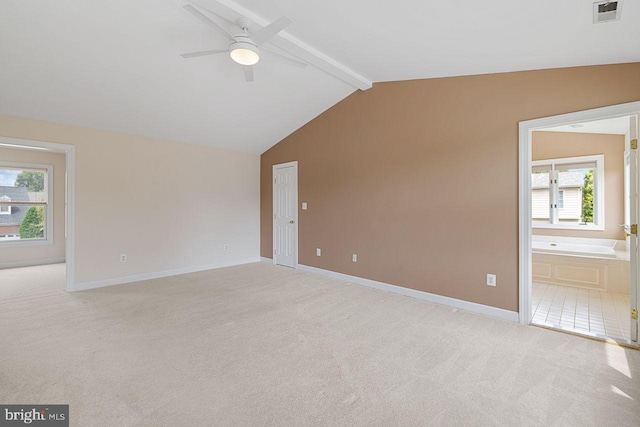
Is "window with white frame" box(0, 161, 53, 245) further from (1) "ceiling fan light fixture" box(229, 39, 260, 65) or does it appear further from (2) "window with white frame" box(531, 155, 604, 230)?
(2) "window with white frame" box(531, 155, 604, 230)

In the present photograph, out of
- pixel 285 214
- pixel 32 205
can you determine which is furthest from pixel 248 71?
pixel 32 205

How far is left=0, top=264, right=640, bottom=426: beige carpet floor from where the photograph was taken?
1.69m

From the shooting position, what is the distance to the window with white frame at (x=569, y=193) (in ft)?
15.5

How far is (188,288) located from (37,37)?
3.24m

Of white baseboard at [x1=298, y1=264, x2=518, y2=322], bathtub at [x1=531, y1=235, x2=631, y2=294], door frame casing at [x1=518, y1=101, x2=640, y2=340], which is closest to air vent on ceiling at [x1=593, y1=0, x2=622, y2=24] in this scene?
door frame casing at [x1=518, y1=101, x2=640, y2=340]

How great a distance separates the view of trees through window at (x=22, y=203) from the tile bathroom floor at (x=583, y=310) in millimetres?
8885

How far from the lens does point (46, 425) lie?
1611 mm

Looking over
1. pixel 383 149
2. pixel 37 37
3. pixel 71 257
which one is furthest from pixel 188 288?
pixel 383 149

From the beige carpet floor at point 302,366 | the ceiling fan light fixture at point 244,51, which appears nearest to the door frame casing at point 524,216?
the beige carpet floor at point 302,366

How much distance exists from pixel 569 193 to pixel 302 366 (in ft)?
18.7

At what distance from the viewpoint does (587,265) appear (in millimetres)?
4023

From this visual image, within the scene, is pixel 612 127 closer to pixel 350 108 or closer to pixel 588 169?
pixel 588 169

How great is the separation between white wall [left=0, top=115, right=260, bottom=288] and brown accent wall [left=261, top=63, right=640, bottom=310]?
1782 mm

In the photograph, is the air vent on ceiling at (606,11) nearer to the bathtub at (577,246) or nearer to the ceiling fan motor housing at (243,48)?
the ceiling fan motor housing at (243,48)
